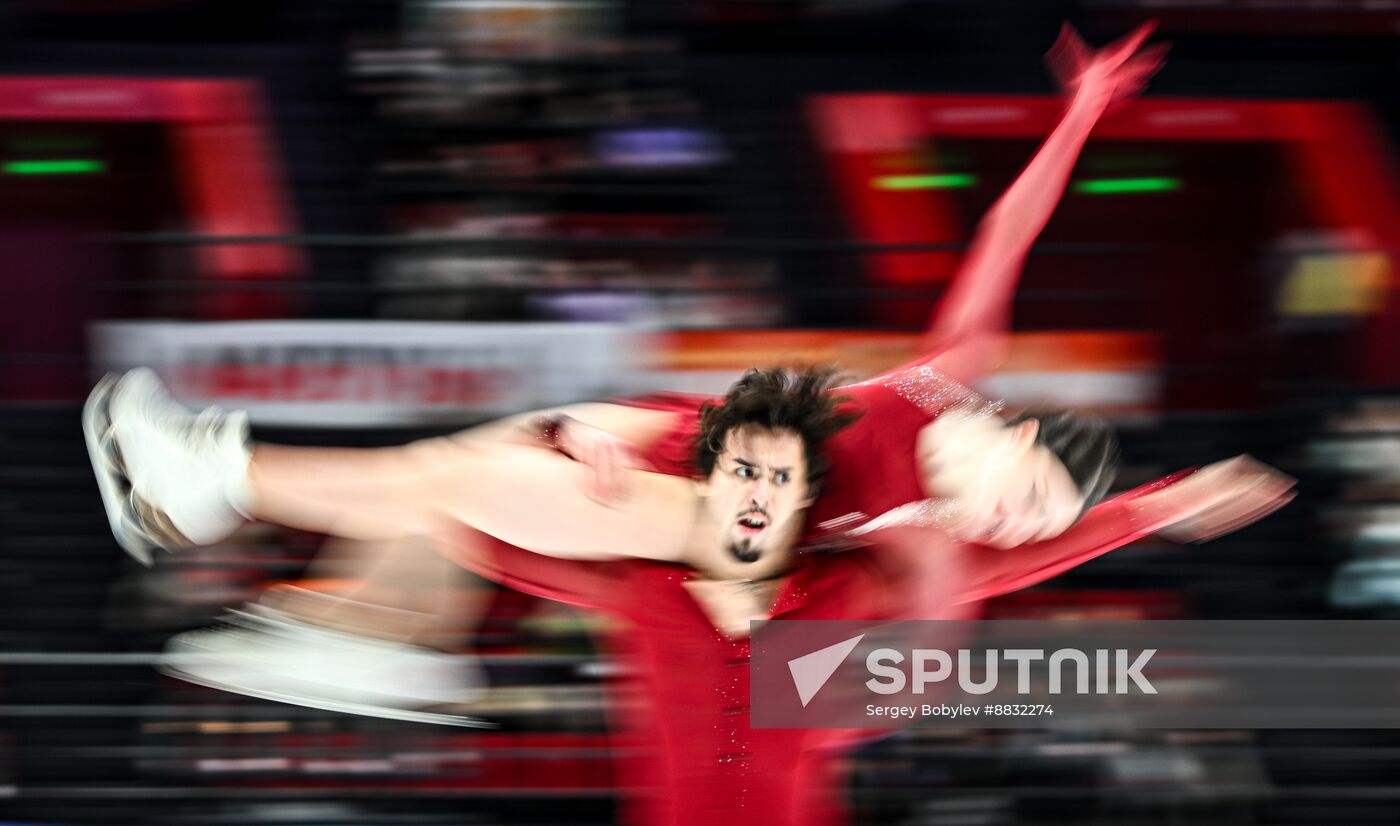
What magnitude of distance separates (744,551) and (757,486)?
0.34 feet

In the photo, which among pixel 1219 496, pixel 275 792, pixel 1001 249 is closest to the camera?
pixel 1219 496

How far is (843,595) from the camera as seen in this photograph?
77.8 inches

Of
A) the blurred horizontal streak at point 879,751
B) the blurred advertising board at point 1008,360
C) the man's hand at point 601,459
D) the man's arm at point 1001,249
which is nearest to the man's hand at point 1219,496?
the man's arm at point 1001,249

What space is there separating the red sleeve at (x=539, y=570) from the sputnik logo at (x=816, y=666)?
303 mm

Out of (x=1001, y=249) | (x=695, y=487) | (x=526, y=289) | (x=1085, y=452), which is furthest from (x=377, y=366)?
(x=1085, y=452)

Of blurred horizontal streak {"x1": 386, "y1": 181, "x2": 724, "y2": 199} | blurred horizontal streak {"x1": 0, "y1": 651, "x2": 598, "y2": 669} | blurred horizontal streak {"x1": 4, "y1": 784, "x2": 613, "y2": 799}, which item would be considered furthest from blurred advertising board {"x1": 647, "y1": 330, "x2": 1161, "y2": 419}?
blurred horizontal streak {"x1": 4, "y1": 784, "x2": 613, "y2": 799}

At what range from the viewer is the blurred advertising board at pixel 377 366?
8.45 feet

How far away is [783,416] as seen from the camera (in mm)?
1813

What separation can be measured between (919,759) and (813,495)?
3.33ft

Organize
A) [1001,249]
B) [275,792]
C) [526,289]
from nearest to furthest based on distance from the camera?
[1001,249], [275,792], [526,289]

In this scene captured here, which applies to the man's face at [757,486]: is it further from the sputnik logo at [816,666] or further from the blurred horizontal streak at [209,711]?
the blurred horizontal streak at [209,711]

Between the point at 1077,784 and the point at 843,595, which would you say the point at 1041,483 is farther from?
the point at 1077,784

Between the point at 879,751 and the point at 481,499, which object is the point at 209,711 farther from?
the point at 879,751

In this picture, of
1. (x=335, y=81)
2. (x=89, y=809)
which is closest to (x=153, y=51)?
(x=335, y=81)
